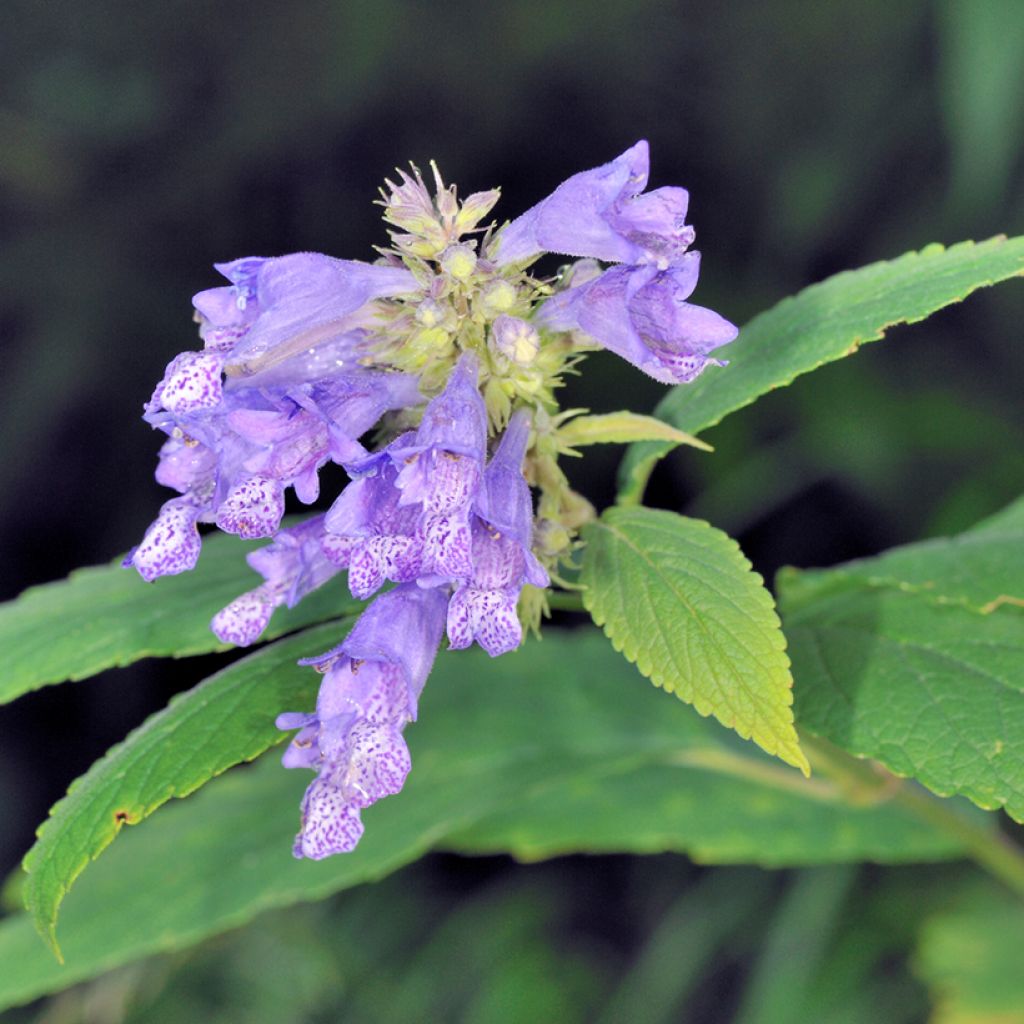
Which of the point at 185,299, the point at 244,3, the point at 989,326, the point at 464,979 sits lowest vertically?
the point at 464,979

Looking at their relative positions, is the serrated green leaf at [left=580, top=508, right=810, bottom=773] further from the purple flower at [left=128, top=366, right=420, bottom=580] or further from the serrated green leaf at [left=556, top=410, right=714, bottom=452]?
the purple flower at [left=128, top=366, right=420, bottom=580]

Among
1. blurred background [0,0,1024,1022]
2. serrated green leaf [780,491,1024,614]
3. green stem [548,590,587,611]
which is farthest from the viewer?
blurred background [0,0,1024,1022]

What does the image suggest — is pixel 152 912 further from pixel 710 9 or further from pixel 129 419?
pixel 710 9

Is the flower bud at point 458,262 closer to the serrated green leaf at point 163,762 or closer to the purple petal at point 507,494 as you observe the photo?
the purple petal at point 507,494

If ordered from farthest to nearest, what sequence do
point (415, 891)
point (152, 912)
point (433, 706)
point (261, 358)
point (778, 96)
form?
1. point (778, 96)
2. point (415, 891)
3. point (433, 706)
4. point (152, 912)
5. point (261, 358)

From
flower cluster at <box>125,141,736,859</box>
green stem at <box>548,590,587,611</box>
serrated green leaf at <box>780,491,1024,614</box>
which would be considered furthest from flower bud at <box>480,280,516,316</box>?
serrated green leaf at <box>780,491,1024,614</box>

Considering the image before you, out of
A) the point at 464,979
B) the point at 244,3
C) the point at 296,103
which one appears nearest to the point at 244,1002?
the point at 464,979

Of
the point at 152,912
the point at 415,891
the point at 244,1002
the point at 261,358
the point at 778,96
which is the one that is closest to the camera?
the point at 261,358
